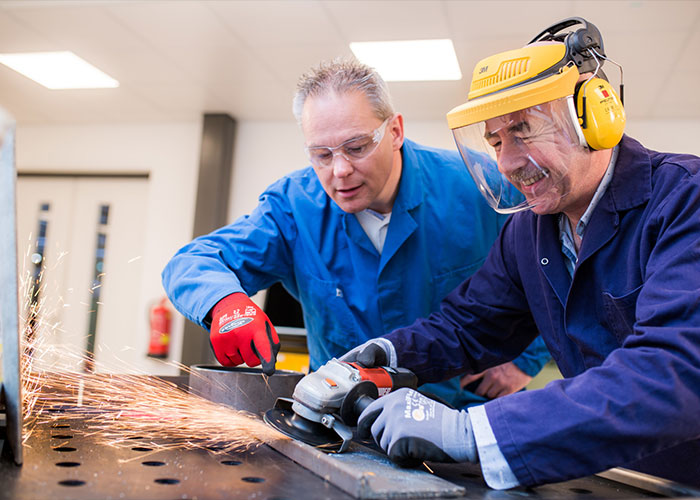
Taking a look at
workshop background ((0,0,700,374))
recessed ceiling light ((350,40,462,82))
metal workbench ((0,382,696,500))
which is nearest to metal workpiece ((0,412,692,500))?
metal workbench ((0,382,696,500))

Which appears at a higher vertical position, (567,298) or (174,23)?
(174,23)

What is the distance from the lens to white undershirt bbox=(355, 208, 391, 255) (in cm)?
193

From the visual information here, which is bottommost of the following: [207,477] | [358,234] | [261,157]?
[207,477]

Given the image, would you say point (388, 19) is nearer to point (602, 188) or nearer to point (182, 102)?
point (182, 102)

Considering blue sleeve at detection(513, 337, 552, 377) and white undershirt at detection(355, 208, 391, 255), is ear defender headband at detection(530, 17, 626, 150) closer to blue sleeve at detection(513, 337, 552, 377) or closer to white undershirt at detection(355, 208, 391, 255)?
white undershirt at detection(355, 208, 391, 255)

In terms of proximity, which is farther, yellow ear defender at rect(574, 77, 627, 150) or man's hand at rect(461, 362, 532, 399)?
man's hand at rect(461, 362, 532, 399)

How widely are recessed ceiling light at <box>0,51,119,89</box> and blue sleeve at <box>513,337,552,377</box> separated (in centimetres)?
411

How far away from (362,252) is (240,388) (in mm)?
724

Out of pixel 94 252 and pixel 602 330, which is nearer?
pixel 602 330

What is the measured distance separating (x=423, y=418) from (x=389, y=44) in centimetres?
354

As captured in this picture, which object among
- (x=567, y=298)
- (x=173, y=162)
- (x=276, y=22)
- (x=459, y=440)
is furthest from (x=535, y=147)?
(x=173, y=162)

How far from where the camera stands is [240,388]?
1.29m

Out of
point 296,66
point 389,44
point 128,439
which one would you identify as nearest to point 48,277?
point 296,66

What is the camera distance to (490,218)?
6.48ft
